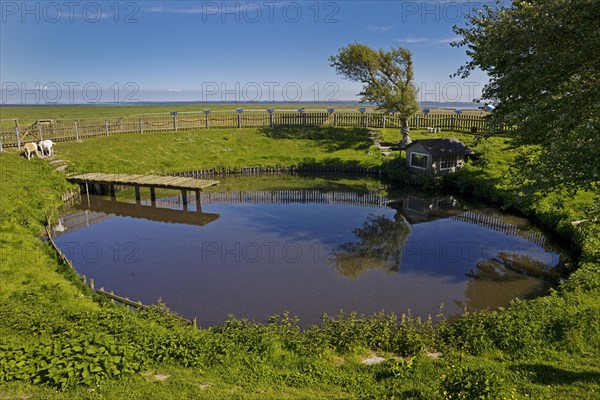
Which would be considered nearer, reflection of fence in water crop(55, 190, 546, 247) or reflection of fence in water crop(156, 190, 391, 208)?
reflection of fence in water crop(55, 190, 546, 247)

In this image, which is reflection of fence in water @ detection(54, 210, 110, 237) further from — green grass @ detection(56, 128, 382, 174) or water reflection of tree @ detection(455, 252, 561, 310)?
water reflection of tree @ detection(455, 252, 561, 310)

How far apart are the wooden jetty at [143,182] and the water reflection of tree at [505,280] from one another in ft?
55.4

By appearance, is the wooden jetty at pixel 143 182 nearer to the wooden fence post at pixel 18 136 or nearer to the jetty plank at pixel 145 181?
the jetty plank at pixel 145 181

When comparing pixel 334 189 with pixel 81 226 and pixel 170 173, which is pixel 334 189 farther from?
pixel 81 226

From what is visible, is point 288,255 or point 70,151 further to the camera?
point 70,151

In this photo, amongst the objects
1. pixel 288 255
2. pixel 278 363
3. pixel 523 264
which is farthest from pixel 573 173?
pixel 288 255

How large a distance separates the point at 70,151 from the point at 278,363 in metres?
31.5

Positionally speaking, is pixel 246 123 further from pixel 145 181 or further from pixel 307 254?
pixel 307 254

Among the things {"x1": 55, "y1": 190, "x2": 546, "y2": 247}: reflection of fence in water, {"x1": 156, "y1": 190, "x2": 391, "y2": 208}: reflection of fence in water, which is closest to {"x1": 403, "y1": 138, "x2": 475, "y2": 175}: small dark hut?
{"x1": 55, "y1": 190, "x2": 546, "y2": 247}: reflection of fence in water

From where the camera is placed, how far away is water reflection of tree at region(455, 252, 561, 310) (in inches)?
569

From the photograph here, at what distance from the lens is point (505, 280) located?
15.9 metres

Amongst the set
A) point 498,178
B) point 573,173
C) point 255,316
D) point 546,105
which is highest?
point 546,105

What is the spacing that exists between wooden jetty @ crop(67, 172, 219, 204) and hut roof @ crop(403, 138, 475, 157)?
15.6m

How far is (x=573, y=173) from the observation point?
10891 millimetres
